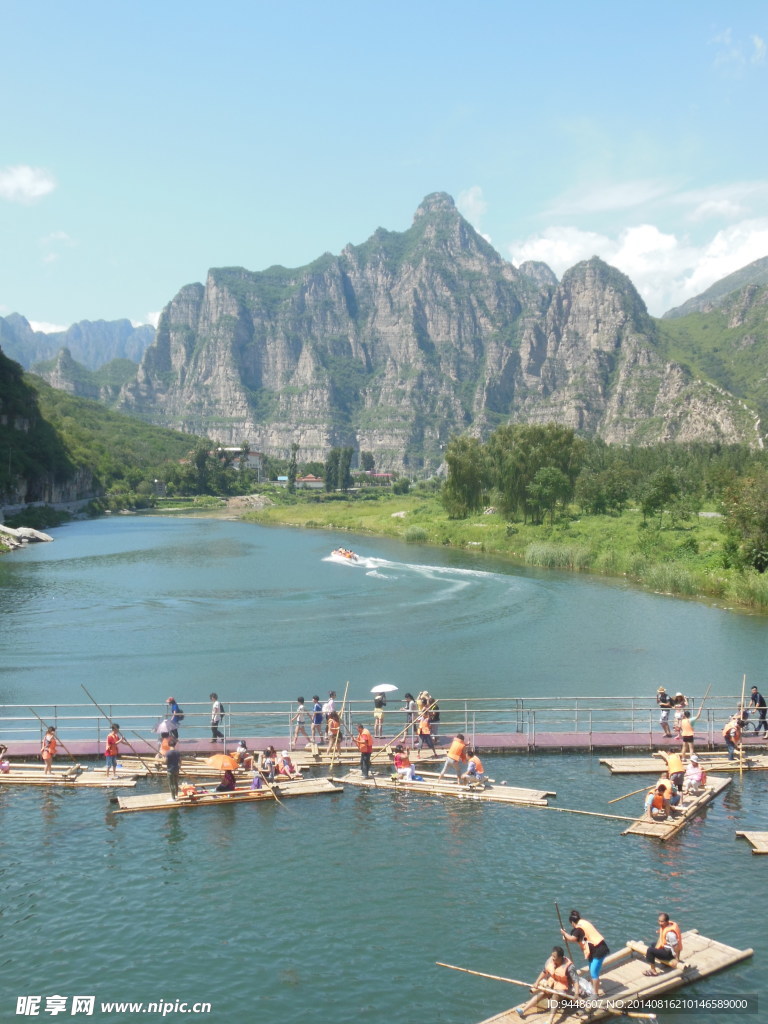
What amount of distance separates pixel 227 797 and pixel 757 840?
1641cm

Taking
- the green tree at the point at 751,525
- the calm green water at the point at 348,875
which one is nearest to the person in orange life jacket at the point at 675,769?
the calm green water at the point at 348,875

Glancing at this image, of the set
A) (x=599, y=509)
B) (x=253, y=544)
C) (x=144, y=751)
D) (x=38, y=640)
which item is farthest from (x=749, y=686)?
(x=253, y=544)

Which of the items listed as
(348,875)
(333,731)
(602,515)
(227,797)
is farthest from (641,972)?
(602,515)

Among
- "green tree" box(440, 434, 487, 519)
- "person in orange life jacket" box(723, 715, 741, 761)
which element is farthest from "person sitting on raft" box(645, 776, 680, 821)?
"green tree" box(440, 434, 487, 519)

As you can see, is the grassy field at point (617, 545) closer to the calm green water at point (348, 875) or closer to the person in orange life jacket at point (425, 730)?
the calm green water at point (348, 875)

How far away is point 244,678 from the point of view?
153 ft

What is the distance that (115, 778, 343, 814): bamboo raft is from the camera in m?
28.4

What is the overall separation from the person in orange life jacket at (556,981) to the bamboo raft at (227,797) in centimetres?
1314

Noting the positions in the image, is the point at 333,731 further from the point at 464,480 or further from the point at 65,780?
the point at 464,480

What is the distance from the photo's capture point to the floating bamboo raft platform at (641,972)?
17.5 metres

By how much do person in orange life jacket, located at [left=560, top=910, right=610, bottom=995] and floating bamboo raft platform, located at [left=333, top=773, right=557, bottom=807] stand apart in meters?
9.92

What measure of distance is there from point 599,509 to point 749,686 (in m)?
73.0

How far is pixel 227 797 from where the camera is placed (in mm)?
29312

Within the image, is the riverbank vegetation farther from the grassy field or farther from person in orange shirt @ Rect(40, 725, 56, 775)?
person in orange shirt @ Rect(40, 725, 56, 775)
